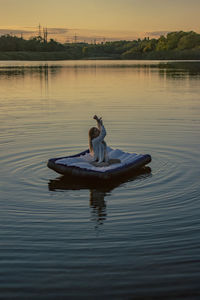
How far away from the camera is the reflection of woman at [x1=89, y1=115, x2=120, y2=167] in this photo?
13273 millimetres

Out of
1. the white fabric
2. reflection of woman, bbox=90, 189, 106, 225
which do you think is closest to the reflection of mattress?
the white fabric

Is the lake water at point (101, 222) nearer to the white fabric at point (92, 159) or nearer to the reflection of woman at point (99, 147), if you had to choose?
the white fabric at point (92, 159)

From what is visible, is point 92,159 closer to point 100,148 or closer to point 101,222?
point 100,148

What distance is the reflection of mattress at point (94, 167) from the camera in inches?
493

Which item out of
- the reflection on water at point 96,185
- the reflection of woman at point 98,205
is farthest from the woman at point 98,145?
the reflection of woman at point 98,205

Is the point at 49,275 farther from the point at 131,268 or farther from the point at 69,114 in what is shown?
the point at 69,114

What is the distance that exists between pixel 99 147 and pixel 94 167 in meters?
0.81

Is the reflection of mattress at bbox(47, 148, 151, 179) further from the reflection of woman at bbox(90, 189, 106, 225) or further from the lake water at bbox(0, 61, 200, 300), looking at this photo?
the reflection of woman at bbox(90, 189, 106, 225)

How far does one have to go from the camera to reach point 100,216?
34.0 ft

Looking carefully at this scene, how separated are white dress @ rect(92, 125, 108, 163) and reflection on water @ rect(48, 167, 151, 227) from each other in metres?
0.88


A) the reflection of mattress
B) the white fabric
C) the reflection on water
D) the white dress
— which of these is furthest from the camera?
the white dress

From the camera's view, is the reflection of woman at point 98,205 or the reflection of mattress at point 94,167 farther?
the reflection of mattress at point 94,167

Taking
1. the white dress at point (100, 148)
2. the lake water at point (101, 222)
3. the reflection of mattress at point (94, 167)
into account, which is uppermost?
the white dress at point (100, 148)

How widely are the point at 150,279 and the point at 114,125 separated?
16.0 m
